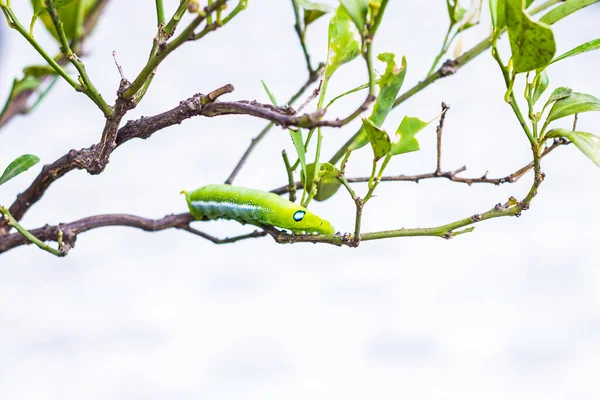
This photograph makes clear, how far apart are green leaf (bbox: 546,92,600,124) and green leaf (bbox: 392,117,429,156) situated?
0.09 meters

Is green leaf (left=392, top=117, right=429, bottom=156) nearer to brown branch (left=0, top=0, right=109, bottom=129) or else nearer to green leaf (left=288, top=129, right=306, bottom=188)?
green leaf (left=288, top=129, right=306, bottom=188)

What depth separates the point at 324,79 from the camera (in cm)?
33

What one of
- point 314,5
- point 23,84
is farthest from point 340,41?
point 23,84

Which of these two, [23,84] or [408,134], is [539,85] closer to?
[408,134]

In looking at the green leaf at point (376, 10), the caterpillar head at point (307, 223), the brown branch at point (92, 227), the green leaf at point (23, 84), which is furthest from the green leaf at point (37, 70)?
the green leaf at point (376, 10)

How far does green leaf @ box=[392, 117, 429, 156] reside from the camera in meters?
0.30

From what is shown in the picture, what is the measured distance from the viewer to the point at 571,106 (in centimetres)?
35

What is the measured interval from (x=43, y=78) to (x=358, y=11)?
42 centimetres

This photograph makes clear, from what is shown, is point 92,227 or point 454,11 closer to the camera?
point 454,11

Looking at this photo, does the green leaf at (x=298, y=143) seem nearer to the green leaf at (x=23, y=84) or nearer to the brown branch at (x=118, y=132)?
the brown branch at (x=118, y=132)

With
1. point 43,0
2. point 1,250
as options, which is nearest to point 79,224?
point 1,250

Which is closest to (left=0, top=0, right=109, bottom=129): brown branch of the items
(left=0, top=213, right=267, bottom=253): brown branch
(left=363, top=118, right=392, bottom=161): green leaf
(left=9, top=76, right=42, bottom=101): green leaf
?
(left=9, top=76, right=42, bottom=101): green leaf

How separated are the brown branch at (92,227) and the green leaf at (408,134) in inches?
5.8

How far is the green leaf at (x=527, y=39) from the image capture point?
276 millimetres
